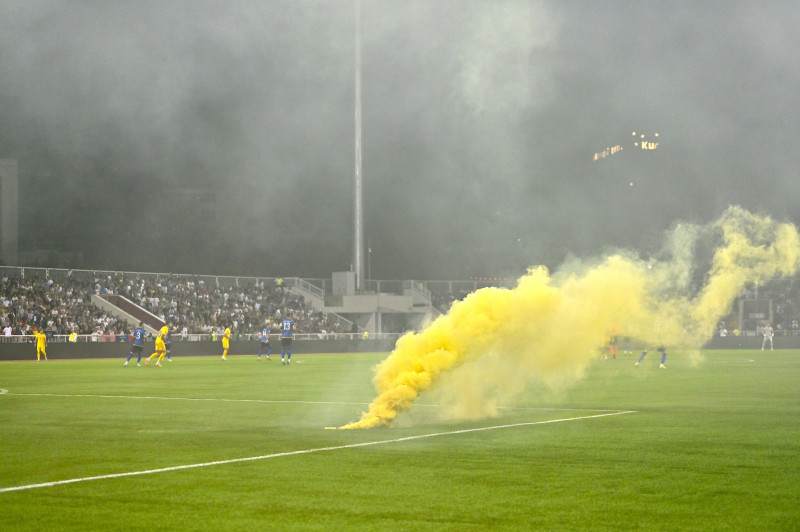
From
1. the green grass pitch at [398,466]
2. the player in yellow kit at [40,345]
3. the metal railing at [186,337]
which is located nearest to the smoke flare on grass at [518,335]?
the green grass pitch at [398,466]

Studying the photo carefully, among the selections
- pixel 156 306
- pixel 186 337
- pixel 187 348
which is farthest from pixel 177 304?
pixel 187 348

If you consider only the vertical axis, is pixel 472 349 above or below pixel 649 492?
above

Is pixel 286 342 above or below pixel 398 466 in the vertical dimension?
above

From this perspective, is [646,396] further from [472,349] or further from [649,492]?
[649,492]

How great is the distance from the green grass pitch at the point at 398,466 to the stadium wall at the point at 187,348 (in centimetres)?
3279

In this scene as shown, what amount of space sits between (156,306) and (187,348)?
9.02 metres

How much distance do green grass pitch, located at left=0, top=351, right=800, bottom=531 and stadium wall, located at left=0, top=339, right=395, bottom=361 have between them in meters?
32.8

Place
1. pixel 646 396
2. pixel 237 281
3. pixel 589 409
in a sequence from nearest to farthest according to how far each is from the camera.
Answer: pixel 589 409 → pixel 646 396 → pixel 237 281

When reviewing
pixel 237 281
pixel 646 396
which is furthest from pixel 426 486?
pixel 237 281

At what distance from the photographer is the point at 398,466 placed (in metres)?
11.9

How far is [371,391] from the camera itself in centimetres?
2748

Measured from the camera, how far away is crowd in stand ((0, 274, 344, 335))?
195 ft

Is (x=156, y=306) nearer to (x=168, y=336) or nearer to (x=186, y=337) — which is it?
(x=186, y=337)

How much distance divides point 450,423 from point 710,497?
8237 mm
